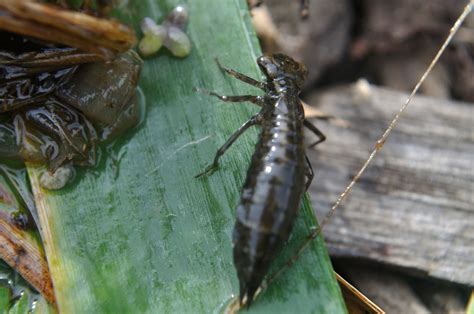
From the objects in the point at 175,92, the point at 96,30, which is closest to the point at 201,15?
the point at 175,92

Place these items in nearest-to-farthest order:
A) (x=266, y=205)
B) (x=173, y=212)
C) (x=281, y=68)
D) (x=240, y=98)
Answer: (x=266, y=205) → (x=173, y=212) → (x=240, y=98) → (x=281, y=68)

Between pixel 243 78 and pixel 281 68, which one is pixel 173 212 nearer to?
pixel 243 78

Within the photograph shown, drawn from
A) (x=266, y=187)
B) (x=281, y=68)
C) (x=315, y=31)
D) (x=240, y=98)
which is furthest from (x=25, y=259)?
(x=315, y=31)

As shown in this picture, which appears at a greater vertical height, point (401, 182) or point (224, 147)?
point (224, 147)

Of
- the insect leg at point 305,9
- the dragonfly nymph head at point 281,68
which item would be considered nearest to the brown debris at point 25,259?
the dragonfly nymph head at point 281,68

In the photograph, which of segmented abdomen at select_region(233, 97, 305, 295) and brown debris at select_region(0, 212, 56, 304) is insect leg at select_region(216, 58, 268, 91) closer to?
segmented abdomen at select_region(233, 97, 305, 295)

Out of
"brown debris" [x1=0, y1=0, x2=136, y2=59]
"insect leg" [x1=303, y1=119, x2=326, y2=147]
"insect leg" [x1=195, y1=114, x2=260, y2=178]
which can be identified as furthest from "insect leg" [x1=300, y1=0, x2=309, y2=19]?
"brown debris" [x1=0, y1=0, x2=136, y2=59]
